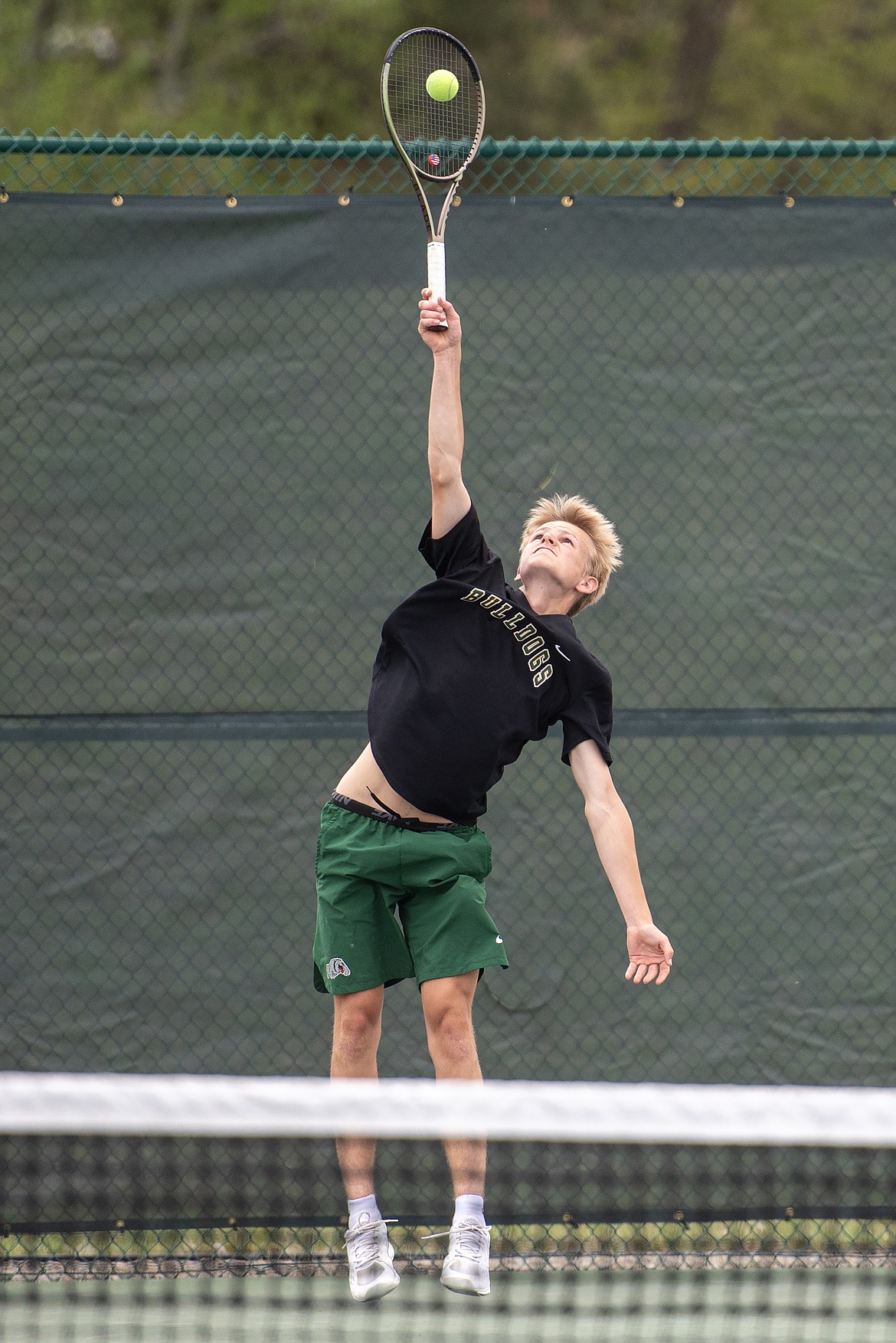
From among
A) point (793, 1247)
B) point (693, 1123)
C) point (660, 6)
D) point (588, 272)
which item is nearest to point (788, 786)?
point (793, 1247)

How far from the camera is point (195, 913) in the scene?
348cm

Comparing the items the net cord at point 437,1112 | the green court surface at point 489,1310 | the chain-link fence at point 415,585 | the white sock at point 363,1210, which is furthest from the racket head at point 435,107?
the green court surface at point 489,1310

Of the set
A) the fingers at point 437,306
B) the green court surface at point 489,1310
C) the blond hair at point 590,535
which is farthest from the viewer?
the blond hair at point 590,535

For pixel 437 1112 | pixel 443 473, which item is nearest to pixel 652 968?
pixel 437 1112

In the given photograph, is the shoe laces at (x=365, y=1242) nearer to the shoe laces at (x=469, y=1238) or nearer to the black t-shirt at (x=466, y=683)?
the shoe laces at (x=469, y=1238)

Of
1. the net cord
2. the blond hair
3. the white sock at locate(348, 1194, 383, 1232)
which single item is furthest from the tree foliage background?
the net cord

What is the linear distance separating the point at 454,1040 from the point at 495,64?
11944 mm

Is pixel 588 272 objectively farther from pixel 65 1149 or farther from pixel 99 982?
pixel 65 1149

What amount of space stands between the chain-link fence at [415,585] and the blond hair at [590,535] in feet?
1.35

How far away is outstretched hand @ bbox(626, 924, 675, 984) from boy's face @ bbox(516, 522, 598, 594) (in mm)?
746

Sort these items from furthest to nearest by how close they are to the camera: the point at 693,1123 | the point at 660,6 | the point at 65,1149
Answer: the point at 660,6 < the point at 65,1149 < the point at 693,1123

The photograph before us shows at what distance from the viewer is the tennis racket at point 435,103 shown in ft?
10.5

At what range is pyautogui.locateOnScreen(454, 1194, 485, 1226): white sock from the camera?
273cm

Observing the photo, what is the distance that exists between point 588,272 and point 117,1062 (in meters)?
2.26
